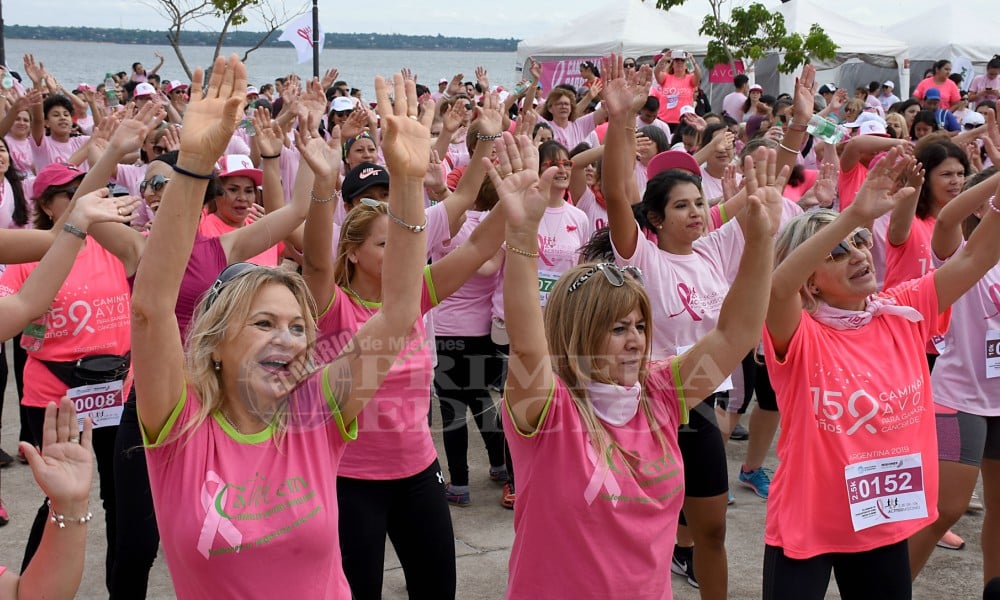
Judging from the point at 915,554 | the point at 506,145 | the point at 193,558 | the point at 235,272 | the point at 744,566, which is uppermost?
the point at 506,145

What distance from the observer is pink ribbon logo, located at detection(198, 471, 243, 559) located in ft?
7.72

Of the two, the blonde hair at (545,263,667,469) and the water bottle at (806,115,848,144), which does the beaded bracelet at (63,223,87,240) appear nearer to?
the blonde hair at (545,263,667,469)

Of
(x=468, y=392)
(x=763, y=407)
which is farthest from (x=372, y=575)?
(x=763, y=407)

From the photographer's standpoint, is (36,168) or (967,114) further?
(967,114)

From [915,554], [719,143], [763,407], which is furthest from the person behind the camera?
[719,143]

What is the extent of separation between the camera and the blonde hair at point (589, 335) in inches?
112

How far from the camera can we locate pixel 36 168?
9164 millimetres

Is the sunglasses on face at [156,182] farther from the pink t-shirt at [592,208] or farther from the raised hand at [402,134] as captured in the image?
the pink t-shirt at [592,208]

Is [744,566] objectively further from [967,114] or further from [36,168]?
[967,114]

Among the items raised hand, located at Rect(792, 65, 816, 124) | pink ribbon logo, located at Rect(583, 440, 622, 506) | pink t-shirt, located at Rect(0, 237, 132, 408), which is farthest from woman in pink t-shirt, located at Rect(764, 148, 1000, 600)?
pink t-shirt, located at Rect(0, 237, 132, 408)

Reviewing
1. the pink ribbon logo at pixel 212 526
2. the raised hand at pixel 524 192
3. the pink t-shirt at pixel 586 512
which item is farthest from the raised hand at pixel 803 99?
the pink ribbon logo at pixel 212 526

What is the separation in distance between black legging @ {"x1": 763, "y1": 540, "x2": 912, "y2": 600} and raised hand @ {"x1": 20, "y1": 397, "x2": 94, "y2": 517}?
2.24 meters

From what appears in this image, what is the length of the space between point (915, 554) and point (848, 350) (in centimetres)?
146

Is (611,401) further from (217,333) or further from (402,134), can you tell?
(217,333)
